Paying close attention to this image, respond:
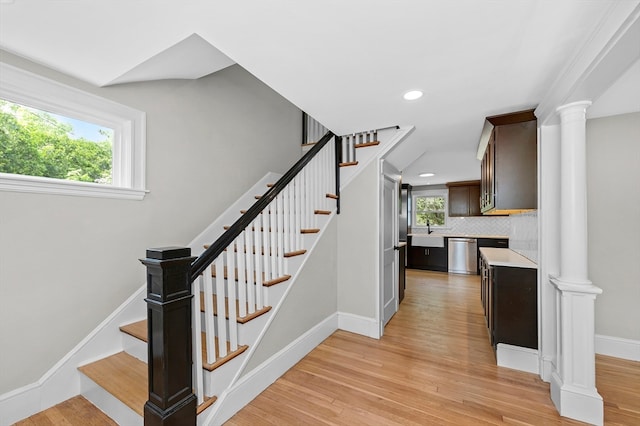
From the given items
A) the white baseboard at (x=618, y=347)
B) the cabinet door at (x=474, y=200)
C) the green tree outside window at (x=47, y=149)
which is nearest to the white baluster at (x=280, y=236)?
the green tree outside window at (x=47, y=149)

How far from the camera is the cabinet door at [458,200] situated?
7.21 meters

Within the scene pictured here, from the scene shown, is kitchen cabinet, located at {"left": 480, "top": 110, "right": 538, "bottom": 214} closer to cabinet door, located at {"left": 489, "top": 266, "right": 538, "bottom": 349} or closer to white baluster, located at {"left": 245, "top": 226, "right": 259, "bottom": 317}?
cabinet door, located at {"left": 489, "top": 266, "right": 538, "bottom": 349}

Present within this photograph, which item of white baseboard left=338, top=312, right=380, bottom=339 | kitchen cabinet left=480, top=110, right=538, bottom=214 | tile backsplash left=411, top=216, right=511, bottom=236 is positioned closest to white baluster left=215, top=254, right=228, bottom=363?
white baseboard left=338, top=312, right=380, bottom=339

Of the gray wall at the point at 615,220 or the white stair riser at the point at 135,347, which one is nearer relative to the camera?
the white stair riser at the point at 135,347

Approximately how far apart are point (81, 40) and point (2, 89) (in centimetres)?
64

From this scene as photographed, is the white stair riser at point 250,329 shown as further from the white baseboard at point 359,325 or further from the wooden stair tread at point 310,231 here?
the white baseboard at point 359,325

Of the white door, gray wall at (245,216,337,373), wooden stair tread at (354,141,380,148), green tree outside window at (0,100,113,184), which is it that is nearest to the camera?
green tree outside window at (0,100,113,184)

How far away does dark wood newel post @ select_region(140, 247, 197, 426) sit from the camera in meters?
1.46

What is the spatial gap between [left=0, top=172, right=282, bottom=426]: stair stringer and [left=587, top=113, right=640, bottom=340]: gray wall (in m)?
4.31

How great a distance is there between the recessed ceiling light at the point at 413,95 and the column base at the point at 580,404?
92.2 inches

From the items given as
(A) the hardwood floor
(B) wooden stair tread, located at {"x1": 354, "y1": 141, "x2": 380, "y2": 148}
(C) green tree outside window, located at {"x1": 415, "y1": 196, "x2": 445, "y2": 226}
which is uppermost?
(B) wooden stair tread, located at {"x1": 354, "y1": 141, "x2": 380, "y2": 148}

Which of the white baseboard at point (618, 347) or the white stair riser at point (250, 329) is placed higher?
the white stair riser at point (250, 329)

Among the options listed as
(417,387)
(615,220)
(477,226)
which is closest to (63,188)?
(417,387)

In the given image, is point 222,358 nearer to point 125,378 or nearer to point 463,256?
point 125,378
